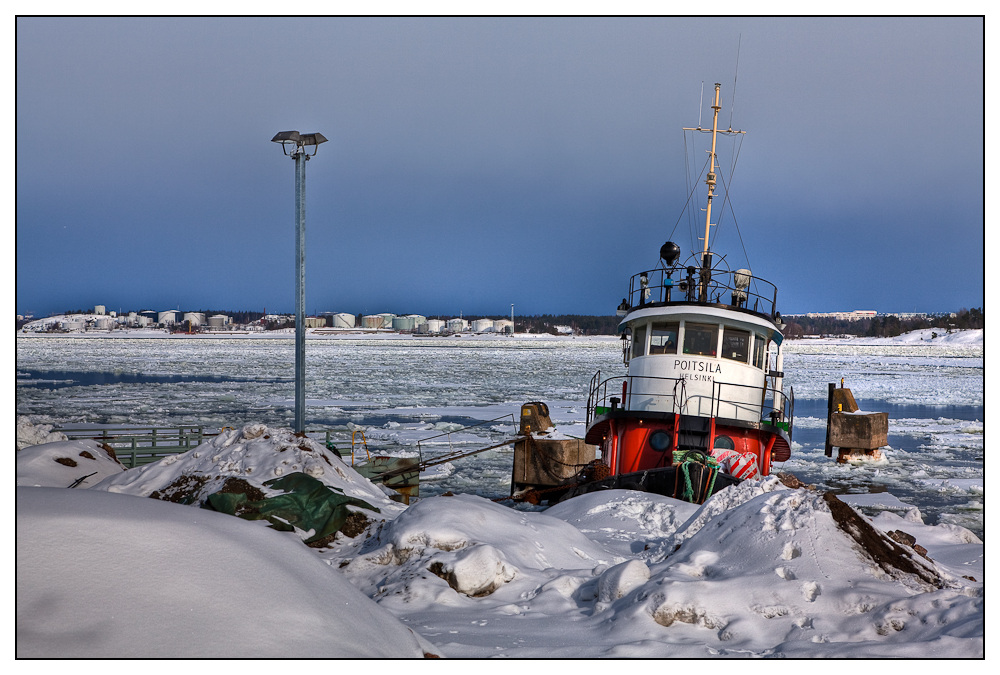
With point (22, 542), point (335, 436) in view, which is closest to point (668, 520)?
point (22, 542)

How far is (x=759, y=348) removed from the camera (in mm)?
14734

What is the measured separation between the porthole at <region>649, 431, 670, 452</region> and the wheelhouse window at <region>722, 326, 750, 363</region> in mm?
1923

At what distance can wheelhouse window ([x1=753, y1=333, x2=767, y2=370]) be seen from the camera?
1454 centimetres

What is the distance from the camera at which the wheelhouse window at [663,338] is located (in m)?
14.4

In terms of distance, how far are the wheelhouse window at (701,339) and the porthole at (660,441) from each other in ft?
5.40

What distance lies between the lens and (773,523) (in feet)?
20.5

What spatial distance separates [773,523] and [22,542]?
17.5ft

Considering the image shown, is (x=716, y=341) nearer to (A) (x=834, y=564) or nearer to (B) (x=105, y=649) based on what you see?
(A) (x=834, y=564)

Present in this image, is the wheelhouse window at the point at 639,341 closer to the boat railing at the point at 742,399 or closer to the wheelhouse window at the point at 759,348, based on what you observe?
the boat railing at the point at 742,399

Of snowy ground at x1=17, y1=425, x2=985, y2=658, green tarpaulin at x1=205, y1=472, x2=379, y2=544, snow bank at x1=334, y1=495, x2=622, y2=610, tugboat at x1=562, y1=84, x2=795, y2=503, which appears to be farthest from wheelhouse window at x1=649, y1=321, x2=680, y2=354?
green tarpaulin at x1=205, y1=472, x2=379, y2=544

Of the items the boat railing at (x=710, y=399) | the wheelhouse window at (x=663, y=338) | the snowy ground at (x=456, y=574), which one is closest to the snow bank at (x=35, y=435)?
the snowy ground at (x=456, y=574)

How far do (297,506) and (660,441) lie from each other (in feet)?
25.2

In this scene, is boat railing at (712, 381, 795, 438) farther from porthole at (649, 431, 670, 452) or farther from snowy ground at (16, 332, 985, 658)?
snowy ground at (16, 332, 985, 658)

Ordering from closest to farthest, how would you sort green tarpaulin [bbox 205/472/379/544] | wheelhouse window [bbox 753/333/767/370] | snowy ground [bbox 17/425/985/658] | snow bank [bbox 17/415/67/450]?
1. snowy ground [bbox 17/425/985/658]
2. green tarpaulin [bbox 205/472/379/544]
3. snow bank [bbox 17/415/67/450]
4. wheelhouse window [bbox 753/333/767/370]
